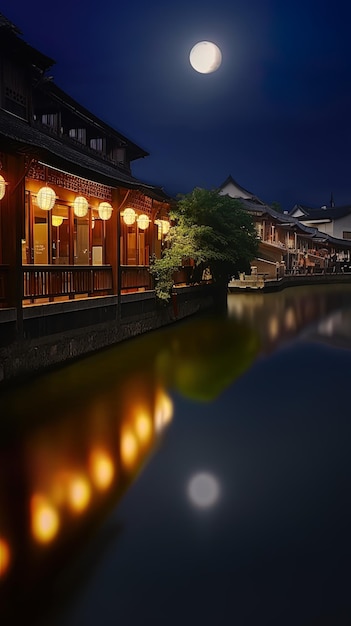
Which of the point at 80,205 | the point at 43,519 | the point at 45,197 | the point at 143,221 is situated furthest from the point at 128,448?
the point at 143,221

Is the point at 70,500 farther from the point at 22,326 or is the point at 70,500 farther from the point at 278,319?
the point at 278,319

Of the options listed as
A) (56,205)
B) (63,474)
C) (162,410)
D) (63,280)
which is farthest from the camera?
(56,205)

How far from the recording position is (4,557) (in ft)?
12.0

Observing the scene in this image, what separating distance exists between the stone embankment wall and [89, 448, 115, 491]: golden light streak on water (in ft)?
10.9

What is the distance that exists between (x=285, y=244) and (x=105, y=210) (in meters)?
39.6

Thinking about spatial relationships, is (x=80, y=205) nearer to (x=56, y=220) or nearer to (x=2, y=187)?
(x=56, y=220)

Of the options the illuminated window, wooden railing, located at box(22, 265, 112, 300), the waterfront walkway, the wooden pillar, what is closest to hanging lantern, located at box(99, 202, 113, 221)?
wooden railing, located at box(22, 265, 112, 300)

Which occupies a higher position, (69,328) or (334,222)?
(334,222)

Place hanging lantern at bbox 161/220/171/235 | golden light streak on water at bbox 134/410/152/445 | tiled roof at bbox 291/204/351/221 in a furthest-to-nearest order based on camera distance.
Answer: tiled roof at bbox 291/204/351/221
hanging lantern at bbox 161/220/171/235
golden light streak on water at bbox 134/410/152/445

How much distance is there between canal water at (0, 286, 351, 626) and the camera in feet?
10.6

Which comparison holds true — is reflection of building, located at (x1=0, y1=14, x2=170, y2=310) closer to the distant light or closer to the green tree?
the green tree

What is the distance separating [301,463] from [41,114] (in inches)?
596

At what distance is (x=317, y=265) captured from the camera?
59094 mm

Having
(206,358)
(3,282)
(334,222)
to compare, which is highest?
(334,222)
